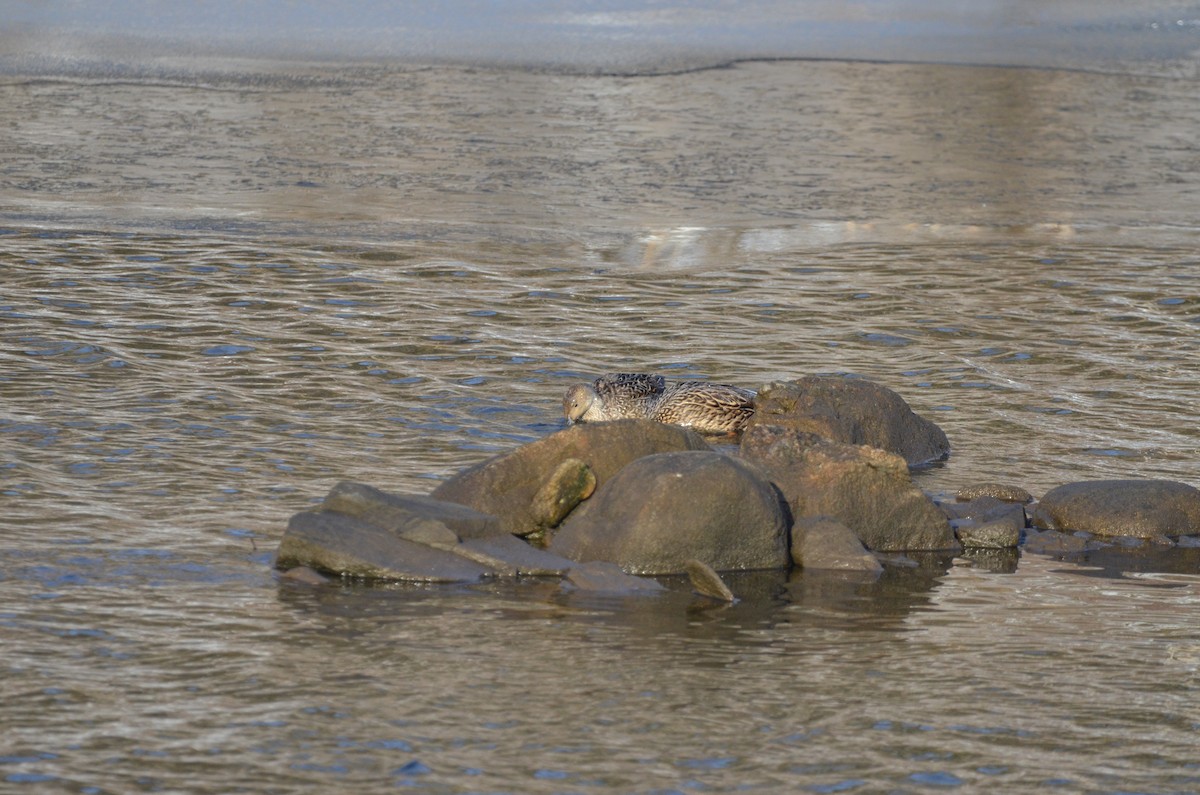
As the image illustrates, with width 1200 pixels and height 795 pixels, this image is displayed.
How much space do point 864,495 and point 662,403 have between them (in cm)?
200

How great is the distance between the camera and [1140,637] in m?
5.18

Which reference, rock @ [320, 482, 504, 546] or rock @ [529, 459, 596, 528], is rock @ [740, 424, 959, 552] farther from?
rock @ [320, 482, 504, 546]

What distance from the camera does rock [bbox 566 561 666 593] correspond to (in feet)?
18.4

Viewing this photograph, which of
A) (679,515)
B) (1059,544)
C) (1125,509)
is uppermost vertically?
(679,515)

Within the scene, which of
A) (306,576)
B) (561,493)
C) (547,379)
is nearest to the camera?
(306,576)

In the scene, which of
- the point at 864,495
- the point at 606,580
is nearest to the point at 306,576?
the point at 606,580

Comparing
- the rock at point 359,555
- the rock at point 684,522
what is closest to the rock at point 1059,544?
the rock at point 684,522

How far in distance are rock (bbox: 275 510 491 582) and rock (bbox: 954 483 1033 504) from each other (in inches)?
84.7

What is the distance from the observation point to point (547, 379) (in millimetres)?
8875

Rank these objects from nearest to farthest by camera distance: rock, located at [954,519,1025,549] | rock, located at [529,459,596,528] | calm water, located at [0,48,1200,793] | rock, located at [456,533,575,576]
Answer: calm water, located at [0,48,1200,793] → rock, located at [456,533,575,576] → rock, located at [529,459,596,528] → rock, located at [954,519,1025,549]

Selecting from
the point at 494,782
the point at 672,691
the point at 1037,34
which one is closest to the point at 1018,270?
the point at 672,691

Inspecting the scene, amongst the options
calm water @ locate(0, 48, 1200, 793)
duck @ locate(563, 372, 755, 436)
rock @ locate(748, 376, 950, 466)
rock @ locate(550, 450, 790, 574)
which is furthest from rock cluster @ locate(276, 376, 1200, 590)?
duck @ locate(563, 372, 755, 436)

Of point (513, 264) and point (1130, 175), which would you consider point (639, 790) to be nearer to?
point (513, 264)

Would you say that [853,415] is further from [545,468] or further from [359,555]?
[359,555]
